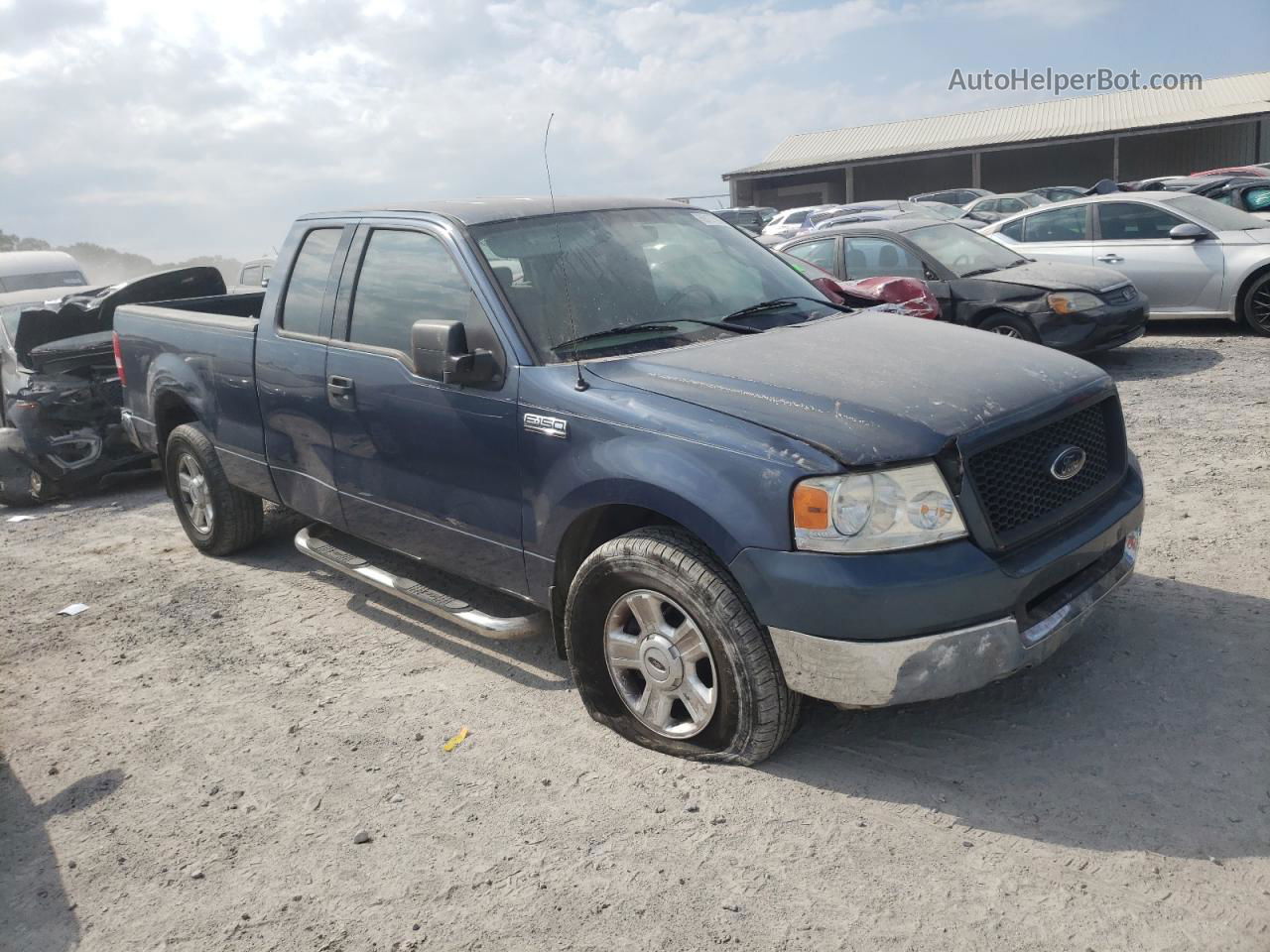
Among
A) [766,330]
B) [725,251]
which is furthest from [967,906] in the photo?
[725,251]

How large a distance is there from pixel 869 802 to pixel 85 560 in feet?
17.8

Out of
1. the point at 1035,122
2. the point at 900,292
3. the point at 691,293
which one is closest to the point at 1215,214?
the point at 900,292

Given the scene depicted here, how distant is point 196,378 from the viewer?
5895 millimetres

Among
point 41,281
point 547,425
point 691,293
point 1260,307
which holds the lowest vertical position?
point 1260,307

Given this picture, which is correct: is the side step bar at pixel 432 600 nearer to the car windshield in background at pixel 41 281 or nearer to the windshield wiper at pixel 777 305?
the windshield wiper at pixel 777 305

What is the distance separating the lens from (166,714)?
4.43 m

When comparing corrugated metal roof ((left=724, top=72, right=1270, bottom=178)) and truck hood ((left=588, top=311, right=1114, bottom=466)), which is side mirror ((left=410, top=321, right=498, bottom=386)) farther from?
corrugated metal roof ((left=724, top=72, right=1270, bottom=178))

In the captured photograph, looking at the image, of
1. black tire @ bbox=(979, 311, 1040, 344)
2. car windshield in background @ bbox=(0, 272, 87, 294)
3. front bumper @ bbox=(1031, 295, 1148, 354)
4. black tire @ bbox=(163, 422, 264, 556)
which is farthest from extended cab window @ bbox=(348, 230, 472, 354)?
car windshield in background @ bbox=(0, 272, 87, 294)

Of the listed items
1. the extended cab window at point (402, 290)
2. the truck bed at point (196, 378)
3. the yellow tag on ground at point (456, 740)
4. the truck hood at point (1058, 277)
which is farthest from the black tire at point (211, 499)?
the truck hood at point (1058, 277)

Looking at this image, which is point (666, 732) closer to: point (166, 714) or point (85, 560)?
point (166, 714)

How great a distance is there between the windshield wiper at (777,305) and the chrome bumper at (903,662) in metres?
1.62

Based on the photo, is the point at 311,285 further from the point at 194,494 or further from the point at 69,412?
the point at 69,412

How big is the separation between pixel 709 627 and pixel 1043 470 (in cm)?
121

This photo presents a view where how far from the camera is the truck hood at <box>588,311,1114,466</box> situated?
3.24m
